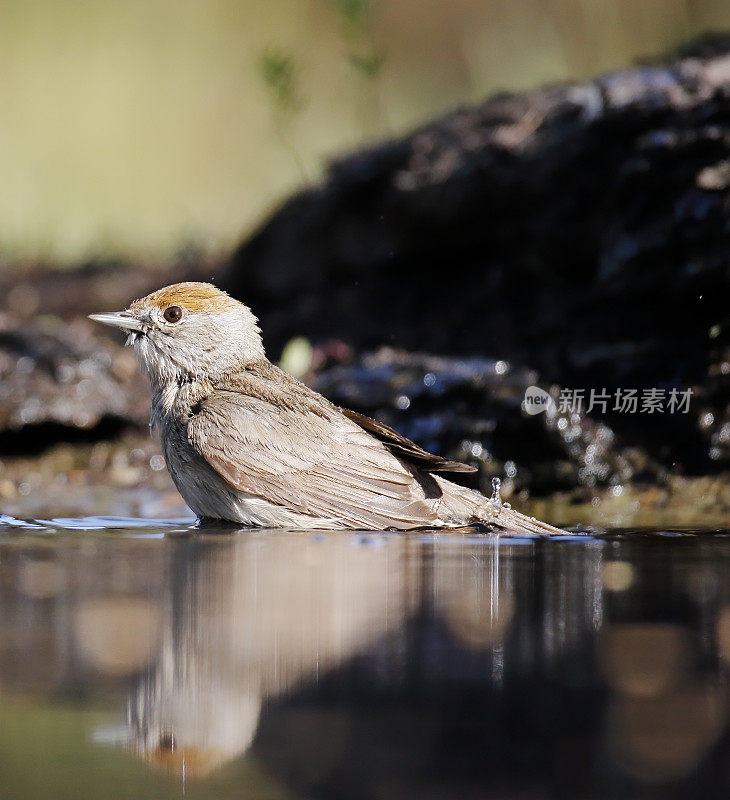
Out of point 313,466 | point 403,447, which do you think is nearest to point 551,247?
point 403,447

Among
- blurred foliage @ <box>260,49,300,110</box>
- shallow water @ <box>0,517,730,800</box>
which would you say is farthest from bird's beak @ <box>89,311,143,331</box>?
blurred foliage @ <box>260,49,300,110</box>

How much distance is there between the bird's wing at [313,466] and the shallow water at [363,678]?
0.99 metres

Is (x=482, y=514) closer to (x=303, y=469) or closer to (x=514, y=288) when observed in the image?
(x=303, y=469)

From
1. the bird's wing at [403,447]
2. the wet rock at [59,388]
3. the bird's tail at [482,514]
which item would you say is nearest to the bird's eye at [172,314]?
the bird's wing at [403,447]

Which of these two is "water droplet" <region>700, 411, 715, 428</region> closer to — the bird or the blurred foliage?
the bird

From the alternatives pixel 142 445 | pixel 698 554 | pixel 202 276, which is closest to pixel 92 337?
pixel 202 276

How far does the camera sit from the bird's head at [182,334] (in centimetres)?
597

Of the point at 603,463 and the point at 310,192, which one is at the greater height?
the point at 310,192

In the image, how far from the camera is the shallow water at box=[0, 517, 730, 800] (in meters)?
1.92

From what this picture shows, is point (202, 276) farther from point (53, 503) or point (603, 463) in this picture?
point (603, 463)

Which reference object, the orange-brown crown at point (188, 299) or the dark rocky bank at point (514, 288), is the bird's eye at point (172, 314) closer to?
the orange-brown crown at point (188, 299)

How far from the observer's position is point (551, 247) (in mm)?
8359

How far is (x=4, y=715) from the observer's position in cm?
219

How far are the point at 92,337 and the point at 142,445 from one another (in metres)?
2.24
